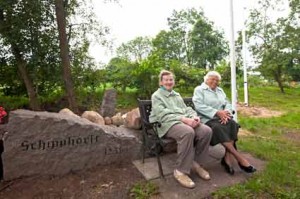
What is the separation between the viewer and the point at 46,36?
724cm

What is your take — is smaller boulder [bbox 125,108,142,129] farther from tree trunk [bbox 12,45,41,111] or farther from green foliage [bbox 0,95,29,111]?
green foliage [bbox 0,95,29,111]

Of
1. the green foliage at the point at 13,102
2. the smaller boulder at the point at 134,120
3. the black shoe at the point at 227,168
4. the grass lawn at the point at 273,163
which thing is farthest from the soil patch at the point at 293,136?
the green foliage at the point at 13,102

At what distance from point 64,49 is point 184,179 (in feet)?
15.3

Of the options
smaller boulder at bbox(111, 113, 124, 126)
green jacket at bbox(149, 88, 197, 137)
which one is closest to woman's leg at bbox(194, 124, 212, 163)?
green jacket at bbox(149, 88, 197, 137)

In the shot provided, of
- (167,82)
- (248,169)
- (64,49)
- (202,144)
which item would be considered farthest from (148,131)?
(64,49)

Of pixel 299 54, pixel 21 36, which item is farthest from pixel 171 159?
pixel 299 54

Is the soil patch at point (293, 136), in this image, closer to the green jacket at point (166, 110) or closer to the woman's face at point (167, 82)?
the green jacket at point (166, 110)

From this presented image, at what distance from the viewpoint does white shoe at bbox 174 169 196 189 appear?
3.64m

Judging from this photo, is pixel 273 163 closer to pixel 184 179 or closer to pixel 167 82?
pixel 184 179

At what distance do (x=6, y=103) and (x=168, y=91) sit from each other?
5255 mm

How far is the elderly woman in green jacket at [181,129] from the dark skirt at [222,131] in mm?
180

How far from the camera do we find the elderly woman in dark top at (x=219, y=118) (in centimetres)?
405

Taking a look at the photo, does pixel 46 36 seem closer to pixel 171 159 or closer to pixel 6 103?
pixel 6 103

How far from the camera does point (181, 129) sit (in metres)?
3.79
